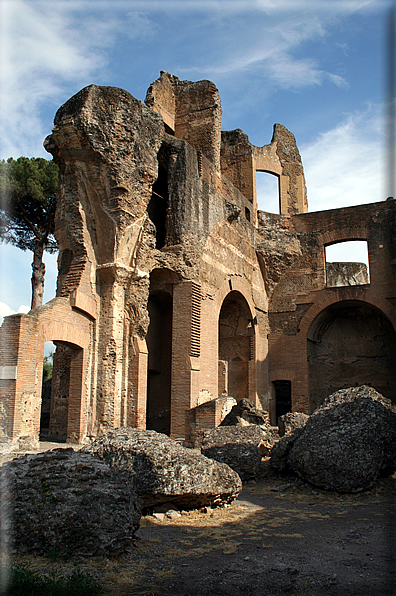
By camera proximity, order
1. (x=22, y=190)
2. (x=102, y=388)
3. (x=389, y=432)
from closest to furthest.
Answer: (x=389, y=432), (x=102, y=388), (x=22, y=190)

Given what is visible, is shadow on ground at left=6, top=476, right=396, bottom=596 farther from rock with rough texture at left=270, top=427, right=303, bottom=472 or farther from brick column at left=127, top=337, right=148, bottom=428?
brick column at left=127, top=337, right=148, bottom=428

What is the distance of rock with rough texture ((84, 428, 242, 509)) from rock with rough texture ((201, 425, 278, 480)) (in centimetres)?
168

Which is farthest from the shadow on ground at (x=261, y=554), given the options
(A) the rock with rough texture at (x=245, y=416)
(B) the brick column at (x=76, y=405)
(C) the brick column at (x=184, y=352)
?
(C) the brick column at (x=184, y=352)

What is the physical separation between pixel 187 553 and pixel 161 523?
A: 96 cm

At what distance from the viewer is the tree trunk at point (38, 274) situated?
1998cm

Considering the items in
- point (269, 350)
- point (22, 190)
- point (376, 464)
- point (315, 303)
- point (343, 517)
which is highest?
point (22, 190)

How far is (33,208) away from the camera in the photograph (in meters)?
19.9

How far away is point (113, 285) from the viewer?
10141 mm

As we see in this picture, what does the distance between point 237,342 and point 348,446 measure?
9.35 m

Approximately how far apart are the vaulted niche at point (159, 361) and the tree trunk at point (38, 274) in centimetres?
824

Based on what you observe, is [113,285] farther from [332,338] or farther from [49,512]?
[332,338]

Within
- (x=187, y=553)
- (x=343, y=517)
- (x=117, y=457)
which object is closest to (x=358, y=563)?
(x=187, y=553)

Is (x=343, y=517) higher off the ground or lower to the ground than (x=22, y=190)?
lower

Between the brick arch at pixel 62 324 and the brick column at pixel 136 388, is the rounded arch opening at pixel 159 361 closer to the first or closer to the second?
the brick column at pixel 136 388
